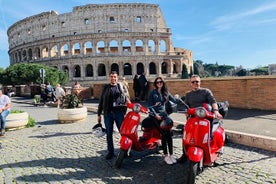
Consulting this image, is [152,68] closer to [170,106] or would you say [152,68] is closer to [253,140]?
[253,140]

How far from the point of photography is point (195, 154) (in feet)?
11.3

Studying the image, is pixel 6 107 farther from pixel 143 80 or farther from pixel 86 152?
pixel 143 80

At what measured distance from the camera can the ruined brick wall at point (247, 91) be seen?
8555 millimetres

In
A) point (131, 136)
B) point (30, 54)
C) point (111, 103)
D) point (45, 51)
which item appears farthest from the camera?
point (30, 54)

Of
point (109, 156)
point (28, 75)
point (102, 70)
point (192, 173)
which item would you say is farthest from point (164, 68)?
point (192, 173)

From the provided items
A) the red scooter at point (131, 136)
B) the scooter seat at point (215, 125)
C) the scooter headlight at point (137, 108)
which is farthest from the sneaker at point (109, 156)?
the scooter seat at point (215, 125)

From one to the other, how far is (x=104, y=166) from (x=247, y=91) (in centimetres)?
686

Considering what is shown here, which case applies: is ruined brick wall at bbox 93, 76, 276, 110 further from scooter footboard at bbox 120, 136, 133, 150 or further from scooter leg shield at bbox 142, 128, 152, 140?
scooter footboard at bbox 120, 136, 133, 150

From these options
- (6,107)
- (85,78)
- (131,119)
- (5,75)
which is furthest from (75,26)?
(131,119)

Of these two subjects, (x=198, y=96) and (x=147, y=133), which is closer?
(x=198, y=96)

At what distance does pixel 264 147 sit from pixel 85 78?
4712cm

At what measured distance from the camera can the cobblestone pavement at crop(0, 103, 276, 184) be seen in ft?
12.7

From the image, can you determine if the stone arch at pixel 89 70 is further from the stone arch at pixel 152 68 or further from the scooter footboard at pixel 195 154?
the scooter footboard at pixel 195 154

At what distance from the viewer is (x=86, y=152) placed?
214 inches
